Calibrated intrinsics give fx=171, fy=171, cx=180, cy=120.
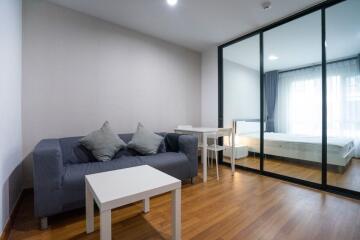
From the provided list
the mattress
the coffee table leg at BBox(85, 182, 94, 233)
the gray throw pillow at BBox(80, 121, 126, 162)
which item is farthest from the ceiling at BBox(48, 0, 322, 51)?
the coffee table leg at BBox(85, 182, 94, 233)

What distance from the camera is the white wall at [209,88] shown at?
3.73 m

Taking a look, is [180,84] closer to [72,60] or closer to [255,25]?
[255,25]

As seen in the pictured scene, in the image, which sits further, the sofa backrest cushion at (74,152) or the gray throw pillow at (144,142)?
the gray throw pillow at (144,142)

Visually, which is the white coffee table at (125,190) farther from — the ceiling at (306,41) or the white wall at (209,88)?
the ceiling at (306,41)

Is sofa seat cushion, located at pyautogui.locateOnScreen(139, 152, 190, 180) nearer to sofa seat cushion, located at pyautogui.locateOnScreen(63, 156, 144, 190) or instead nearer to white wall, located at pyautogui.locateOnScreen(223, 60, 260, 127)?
sofa seat cushion, located at pyautogui.locateOnScreen(63, 156, 144, 190)

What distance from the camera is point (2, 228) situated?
1324mm

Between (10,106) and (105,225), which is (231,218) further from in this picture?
(10,106)

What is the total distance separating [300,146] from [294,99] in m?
0.84

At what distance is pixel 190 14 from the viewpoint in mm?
2523

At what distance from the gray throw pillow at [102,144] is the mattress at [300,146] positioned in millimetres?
2476

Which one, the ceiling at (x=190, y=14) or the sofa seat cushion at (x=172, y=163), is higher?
the ceiling at (x=190, y=14)

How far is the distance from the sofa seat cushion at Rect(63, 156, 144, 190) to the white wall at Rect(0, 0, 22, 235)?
446 millimetres

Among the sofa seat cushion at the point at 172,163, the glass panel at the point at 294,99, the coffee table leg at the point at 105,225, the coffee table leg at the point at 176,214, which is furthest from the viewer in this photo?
the glass panel at the point at 294,99

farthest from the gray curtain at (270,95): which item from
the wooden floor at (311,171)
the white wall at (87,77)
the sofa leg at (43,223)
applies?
the sofa leg at (43,223)
